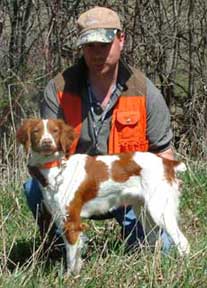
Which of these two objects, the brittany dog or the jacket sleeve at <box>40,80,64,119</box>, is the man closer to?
the jacket sleeve at <box>40,80,64,119</box>

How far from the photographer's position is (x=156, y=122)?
586 centimetres

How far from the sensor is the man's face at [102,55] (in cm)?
558

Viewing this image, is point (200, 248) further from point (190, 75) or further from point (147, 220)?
point (190, 75)

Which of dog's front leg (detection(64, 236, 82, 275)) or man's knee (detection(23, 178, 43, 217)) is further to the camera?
man's knee (detection(23, 178, 43, 217))

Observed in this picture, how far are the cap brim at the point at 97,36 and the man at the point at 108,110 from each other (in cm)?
12

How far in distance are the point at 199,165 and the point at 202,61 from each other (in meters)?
2.56

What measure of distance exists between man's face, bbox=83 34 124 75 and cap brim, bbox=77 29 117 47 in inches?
1.3

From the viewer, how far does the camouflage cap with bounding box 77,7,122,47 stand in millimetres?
5542

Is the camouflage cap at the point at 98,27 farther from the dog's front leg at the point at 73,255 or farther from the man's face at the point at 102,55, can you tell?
the dog's front leg at the point at 73,255

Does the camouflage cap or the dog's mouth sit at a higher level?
the camouflage cap

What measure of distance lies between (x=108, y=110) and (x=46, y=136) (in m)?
0.71

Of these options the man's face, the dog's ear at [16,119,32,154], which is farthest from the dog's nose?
the man's face

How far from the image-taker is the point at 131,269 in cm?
486

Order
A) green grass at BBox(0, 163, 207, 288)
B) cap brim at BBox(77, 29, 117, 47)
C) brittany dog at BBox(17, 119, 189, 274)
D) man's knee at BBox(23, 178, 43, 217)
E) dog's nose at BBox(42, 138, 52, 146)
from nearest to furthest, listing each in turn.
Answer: green grass at BBox(0, 163, 207, 288)
dog's nose at BBox(42, 138, 52, 146)
brittany dog at BBox(17, 119, 189, 274)
cap brim at BBox(77, 29, 117, 47)
man's knee at BBox(23, 178, 43, 217)
